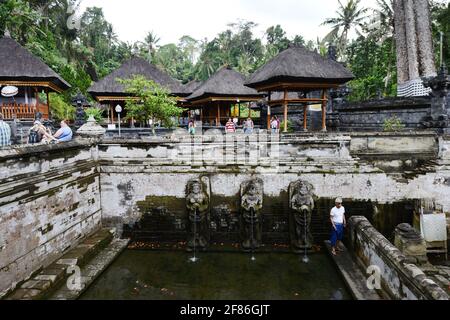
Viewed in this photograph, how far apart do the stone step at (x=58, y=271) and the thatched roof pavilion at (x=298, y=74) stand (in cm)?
805

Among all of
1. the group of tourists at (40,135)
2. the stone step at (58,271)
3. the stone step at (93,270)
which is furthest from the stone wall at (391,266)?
the group of tourists at (40,135)

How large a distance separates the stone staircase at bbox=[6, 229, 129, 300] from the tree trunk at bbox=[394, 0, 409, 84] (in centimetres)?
1798

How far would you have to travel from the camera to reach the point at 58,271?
19.4 ft

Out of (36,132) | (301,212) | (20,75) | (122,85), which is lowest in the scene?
(301,212)

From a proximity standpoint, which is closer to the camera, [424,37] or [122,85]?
[122,85]

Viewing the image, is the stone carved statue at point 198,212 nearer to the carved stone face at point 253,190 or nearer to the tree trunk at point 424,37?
the carved stone face at point 253,190

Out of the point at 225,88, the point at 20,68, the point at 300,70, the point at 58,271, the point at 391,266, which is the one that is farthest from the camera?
the point at 225,88

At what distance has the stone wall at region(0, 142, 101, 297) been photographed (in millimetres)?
5230

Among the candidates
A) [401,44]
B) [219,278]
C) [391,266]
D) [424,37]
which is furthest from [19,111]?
[424,37]

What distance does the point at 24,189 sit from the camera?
5.57 metres

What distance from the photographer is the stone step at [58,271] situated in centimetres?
521

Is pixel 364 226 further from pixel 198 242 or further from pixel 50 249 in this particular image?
pixel 50 249

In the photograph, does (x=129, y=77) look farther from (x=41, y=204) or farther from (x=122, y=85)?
(x=41, y=204)

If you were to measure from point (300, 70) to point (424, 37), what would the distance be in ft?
33.5
